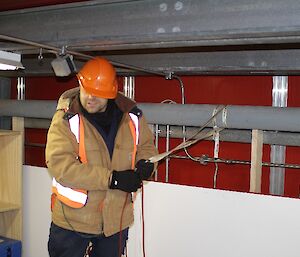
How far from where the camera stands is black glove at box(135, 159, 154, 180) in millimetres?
1944

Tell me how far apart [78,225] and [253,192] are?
0.94 metres

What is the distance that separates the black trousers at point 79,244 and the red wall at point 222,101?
0.88 metres

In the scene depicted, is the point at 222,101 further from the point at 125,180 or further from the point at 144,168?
the point at 125,180

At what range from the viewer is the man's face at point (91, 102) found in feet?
6.21

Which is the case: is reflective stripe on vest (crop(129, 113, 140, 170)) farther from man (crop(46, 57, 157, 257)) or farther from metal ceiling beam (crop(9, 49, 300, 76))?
metal ceiling beam (crop(9, 49, 300, 76))

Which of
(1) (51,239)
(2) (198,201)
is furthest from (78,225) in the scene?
(2) (198,201)

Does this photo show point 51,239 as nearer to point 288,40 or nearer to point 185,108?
point 185,108

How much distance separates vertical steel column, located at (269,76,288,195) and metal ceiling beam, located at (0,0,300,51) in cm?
112

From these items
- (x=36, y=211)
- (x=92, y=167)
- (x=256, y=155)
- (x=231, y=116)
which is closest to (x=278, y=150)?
(x=256, y=155)

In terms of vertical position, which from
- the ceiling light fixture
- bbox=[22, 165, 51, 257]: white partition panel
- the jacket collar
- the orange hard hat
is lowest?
bbox=[22, 165, 51, 257]: white partition panel

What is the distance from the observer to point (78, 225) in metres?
1.96

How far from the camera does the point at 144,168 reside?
195 centimetres

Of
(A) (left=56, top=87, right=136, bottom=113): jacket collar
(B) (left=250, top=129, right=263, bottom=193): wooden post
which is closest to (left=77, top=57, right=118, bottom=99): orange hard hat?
(A) (left=56, top=87, right=136, bottom=113): jacket collar

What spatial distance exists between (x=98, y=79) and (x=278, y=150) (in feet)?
4.18
